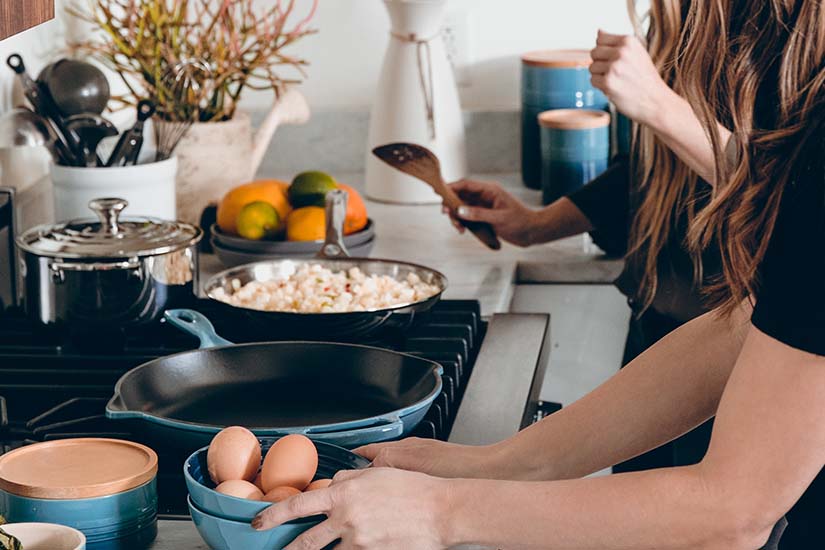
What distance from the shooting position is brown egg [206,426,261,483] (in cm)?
96

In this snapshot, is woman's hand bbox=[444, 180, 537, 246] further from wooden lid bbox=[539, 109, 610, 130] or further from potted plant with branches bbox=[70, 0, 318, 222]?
potted plant with branches bbox=[70, 0, 318, 222]

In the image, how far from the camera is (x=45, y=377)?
138 centimetres

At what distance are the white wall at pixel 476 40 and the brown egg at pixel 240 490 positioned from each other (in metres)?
1.83

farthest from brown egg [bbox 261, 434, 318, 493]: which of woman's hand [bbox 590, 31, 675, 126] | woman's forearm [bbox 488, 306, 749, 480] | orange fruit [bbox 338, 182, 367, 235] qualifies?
orange fruit [bbox 338, 182, 367, 235]

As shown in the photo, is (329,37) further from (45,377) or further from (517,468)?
(517,468)

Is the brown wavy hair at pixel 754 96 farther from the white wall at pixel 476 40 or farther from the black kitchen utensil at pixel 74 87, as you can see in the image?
the white wall at pixel 476 40

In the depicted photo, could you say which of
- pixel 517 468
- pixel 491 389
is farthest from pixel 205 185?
pixel 517 468

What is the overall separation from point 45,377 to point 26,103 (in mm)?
728

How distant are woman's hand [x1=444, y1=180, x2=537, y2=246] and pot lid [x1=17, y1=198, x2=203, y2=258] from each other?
0.64 m

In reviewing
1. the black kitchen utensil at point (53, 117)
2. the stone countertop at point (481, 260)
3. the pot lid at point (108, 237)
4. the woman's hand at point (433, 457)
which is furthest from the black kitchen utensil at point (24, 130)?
the woman's hand at point (433, 457)

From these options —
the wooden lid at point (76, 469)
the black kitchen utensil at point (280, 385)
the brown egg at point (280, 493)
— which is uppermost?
the wooden lid at point (76, 469)

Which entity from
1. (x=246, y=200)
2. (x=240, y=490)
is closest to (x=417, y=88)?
(x=246, y=200)

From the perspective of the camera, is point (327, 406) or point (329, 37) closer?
point (327, 406)

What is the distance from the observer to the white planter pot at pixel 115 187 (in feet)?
5.54
